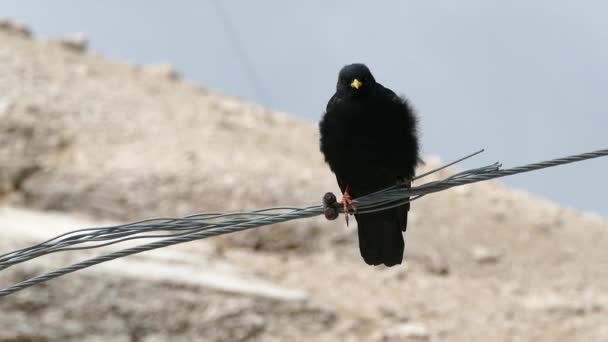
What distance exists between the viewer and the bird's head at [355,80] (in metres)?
7.61

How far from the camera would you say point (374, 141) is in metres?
7.57

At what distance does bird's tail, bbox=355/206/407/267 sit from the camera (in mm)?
7602

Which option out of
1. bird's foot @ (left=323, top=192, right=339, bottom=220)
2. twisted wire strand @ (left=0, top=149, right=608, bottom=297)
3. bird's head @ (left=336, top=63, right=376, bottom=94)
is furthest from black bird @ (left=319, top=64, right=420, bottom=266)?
twisted wire strand @ (left=0, top=149, right=608, bottom=297)

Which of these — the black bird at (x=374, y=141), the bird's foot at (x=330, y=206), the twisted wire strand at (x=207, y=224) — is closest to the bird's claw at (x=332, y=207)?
the bird's foot at (x=330, y=206)

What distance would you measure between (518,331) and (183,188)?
5.49 metres

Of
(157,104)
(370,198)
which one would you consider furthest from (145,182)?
(370,198)

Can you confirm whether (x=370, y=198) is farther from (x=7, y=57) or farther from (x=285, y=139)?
(x=7, y=57)

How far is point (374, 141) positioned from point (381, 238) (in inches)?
26.9

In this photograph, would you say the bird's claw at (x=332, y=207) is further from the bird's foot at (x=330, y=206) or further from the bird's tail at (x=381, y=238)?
the bird's tail at (x=381, y=238)

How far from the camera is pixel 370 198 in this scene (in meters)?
5.93

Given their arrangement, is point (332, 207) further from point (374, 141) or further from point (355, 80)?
point (355, 80)

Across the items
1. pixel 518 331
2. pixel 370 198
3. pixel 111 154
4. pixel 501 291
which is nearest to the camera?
pixel 370 198

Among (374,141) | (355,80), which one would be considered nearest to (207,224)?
(374,141)

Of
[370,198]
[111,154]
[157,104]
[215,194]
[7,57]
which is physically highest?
[7,57]
